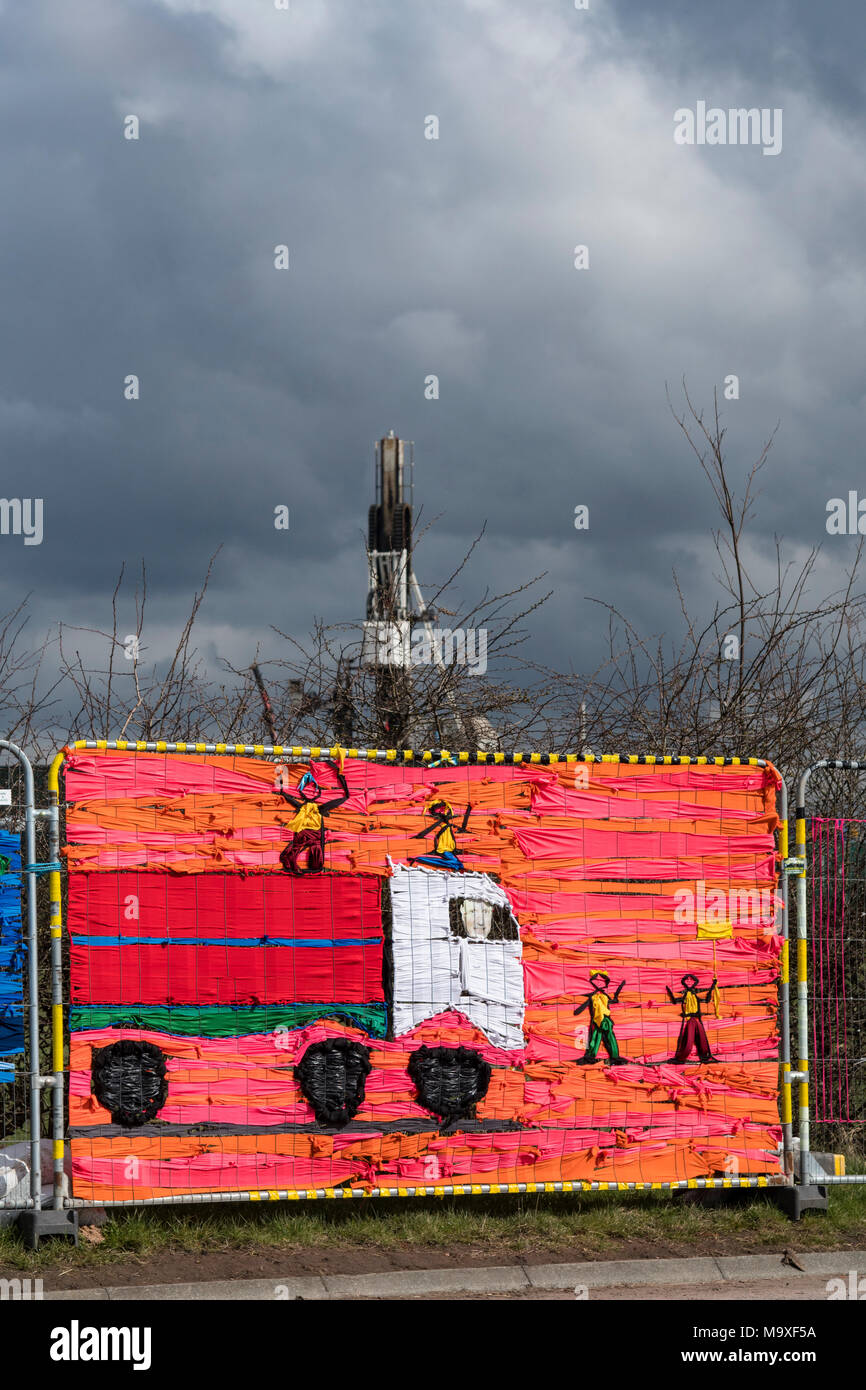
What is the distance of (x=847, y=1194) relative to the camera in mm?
7926

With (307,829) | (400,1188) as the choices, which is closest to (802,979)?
(400,1188)

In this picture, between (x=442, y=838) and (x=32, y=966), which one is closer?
(x=32, y=966)

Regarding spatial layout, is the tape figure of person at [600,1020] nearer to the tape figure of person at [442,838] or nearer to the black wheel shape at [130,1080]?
the tape figure of person at [442,838]

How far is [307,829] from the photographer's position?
7.16m

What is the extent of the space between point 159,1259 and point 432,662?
430cm

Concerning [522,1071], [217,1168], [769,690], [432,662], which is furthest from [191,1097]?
[769,690]

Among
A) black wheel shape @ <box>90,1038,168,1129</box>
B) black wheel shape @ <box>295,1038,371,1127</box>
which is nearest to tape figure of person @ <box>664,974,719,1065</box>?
black wheel shape @ <box>295,1038,371,1127</box>

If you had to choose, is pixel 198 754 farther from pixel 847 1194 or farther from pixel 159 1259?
pixel 847 1194

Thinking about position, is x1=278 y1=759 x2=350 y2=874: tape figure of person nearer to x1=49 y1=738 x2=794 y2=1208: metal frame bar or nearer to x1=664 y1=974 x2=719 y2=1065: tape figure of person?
x1=49 y1=738 x2=794 y2=1208: metal frame bar

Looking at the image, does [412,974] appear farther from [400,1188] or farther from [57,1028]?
[57,1028]

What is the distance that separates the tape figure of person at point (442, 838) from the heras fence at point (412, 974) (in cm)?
1

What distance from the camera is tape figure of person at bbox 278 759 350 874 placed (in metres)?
7.12

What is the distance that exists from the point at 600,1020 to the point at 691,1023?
1.85 feet

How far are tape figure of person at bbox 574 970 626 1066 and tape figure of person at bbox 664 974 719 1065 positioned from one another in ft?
1.17
